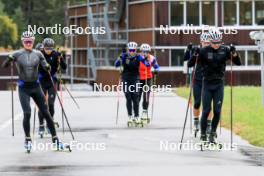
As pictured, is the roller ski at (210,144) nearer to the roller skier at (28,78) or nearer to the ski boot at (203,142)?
the ski boot at (203,142)

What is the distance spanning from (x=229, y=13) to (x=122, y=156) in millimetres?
45245

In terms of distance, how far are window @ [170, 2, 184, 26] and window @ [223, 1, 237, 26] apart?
2791 mm

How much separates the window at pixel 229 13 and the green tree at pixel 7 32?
3485 centimetres

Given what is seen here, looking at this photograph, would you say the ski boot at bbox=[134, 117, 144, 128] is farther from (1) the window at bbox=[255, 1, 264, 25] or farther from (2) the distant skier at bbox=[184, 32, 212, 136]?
(1) the window at bbox=[255, 1, 264, 25]

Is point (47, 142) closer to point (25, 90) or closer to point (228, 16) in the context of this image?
point (25, 90)

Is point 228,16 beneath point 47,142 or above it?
above

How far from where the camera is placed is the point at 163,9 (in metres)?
58.4

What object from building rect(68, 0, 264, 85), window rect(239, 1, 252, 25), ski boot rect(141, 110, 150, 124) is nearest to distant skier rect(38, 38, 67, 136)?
ski boot rect(141, 110, 150, 124)

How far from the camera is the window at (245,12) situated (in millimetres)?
59125

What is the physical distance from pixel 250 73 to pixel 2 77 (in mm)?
23761

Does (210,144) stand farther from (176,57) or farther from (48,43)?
(176,57)

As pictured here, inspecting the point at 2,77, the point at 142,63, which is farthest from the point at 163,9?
the point at 142,63

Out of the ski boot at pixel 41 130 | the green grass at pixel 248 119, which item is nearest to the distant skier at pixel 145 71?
the green grass at pixel 248 119

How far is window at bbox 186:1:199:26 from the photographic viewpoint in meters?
58.4
